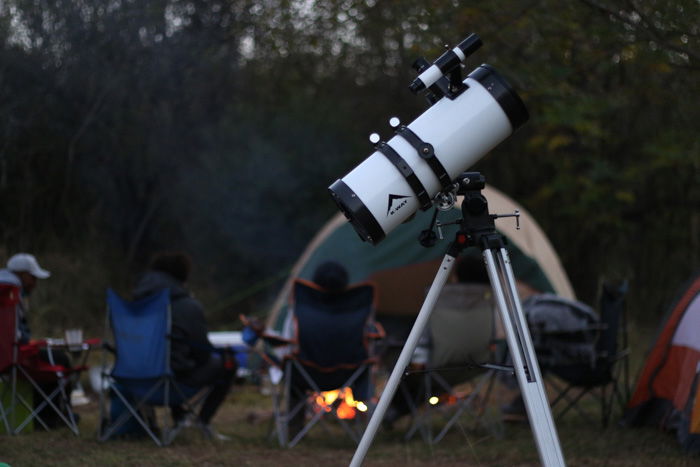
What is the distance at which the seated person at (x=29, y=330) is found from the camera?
4.94 meters

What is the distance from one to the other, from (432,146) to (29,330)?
10.1 ft

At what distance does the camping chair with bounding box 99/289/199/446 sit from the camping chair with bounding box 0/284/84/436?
0.32m

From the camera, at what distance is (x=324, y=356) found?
4770 millimetres

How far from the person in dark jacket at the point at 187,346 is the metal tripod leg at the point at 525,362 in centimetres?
227

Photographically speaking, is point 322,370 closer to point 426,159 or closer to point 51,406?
point 51,406

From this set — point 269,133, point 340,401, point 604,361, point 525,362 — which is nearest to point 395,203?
point 525,362

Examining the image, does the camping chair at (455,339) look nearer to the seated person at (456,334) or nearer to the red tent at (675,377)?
the seated person at (456,334)

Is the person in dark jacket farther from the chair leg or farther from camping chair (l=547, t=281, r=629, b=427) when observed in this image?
camping chair (l=547, t=281, r=629, b=427)

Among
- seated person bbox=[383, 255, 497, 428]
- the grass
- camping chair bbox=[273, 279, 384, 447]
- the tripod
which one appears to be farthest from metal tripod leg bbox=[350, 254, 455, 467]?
seated person bbox=[383, 255, 497, 428]

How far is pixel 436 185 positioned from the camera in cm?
286

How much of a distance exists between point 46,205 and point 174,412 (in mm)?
4294

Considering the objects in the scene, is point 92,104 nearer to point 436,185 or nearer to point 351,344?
point 351,344

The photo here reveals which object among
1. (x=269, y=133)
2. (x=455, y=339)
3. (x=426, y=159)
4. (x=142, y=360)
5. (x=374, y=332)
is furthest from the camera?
(x=269, y=133)

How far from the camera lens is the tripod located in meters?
2.57
